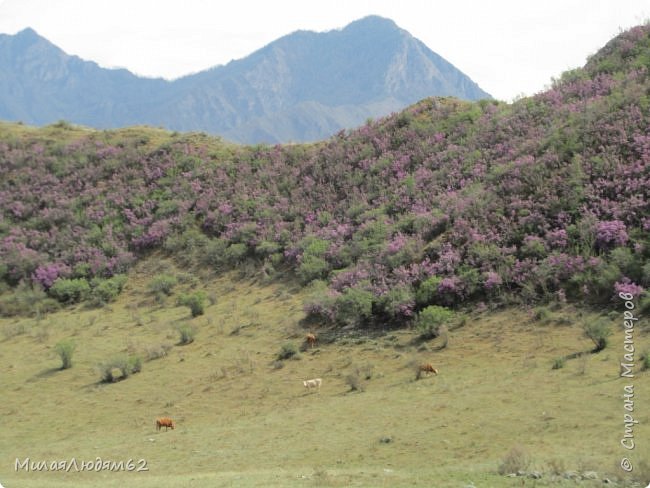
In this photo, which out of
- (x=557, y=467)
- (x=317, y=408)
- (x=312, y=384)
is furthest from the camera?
(x=312, y=384)

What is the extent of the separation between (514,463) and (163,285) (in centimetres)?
→ 2084

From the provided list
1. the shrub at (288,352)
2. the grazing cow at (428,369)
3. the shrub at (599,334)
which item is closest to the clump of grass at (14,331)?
the shrub at (288,352)

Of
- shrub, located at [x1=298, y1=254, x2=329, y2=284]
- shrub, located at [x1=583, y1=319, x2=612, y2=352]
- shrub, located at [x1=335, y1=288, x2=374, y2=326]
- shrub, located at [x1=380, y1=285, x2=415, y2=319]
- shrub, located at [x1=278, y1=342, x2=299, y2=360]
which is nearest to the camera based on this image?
shrub, located at [x1=583, y1=319, x2=612, y2=352]

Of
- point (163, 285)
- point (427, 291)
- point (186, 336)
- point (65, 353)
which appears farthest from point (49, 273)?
point (427, 291)

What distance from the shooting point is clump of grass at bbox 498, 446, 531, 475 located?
8586 mm

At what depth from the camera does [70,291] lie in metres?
27.8

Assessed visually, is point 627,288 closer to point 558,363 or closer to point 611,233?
point 611,233

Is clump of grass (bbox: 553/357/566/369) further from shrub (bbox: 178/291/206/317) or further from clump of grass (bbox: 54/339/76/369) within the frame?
clump of grass (bbox: 54/339/76/369)

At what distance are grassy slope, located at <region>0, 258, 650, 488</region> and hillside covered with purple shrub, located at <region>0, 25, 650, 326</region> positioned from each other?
2.14 metres

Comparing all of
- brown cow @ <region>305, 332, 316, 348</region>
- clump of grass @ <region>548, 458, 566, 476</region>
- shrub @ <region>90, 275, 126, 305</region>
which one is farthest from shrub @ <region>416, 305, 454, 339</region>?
shrub @ <region>90, 275, 126, 305</region>

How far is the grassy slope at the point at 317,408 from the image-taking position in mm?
9758

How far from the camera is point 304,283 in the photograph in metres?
24.6

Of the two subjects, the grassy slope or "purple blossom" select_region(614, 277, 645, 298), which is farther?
"purple blossom" select_region(614, 277, 645, 298)

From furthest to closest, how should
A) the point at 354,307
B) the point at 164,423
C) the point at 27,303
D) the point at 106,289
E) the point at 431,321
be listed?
the point at 27,303 → the point at 106,289 → the point at 354,307 → the point at 431,321 → the point at 164,423
